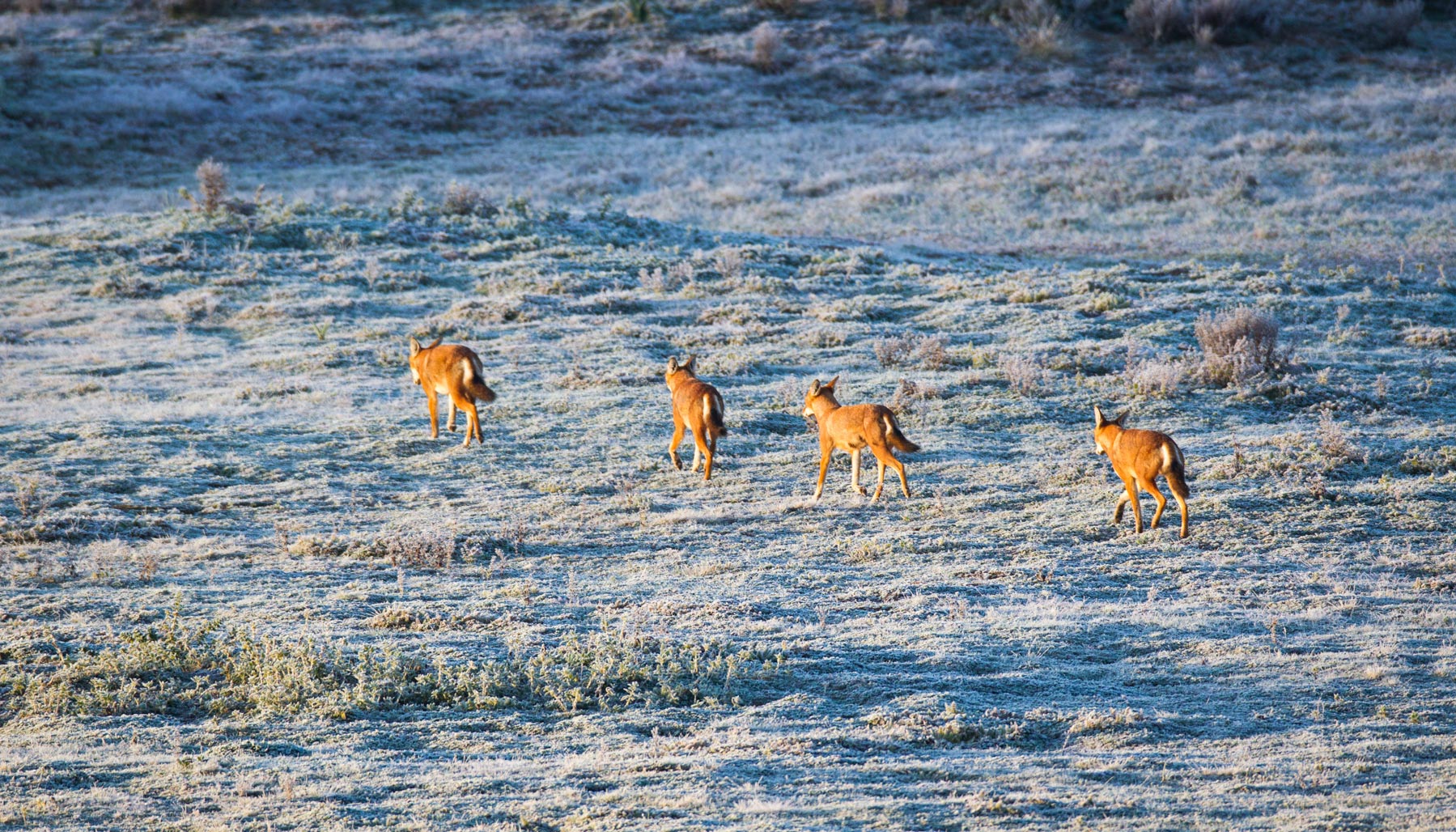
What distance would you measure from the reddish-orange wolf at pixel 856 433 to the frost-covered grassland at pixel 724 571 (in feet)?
1.31

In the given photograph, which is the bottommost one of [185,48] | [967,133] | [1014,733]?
[1014,733]

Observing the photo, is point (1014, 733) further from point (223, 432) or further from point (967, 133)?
point (967, 133)

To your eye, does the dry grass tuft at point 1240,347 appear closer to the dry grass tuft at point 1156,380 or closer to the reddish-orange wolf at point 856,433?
the dry grass tuft at point 1156,380

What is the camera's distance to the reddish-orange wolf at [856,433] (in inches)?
460

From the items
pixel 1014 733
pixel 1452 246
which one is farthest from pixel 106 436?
pixel 1452 246

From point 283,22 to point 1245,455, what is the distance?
44.1m

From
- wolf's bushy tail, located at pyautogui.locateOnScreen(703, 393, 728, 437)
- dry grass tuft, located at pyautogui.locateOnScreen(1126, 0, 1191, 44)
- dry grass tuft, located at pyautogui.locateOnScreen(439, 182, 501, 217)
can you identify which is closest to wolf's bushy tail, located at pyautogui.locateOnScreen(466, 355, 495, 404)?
wolf's bushy tail, located at pyautogui.locateOnScreen(703, 393, 728, 437)

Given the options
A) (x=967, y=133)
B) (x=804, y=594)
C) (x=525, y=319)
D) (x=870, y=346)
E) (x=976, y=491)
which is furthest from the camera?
(x=967, y=133)

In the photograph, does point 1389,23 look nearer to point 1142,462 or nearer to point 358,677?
point 1142,462

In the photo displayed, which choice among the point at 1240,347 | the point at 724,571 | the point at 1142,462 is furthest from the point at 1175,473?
the point at 1240,347

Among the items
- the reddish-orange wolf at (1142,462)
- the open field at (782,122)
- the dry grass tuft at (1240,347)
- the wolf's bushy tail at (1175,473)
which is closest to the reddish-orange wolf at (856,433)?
the reddish-orange wolf at (1142,462)

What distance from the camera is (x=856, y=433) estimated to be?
470 inches

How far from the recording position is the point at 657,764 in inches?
278

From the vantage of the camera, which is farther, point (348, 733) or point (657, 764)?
point (348, 733)
